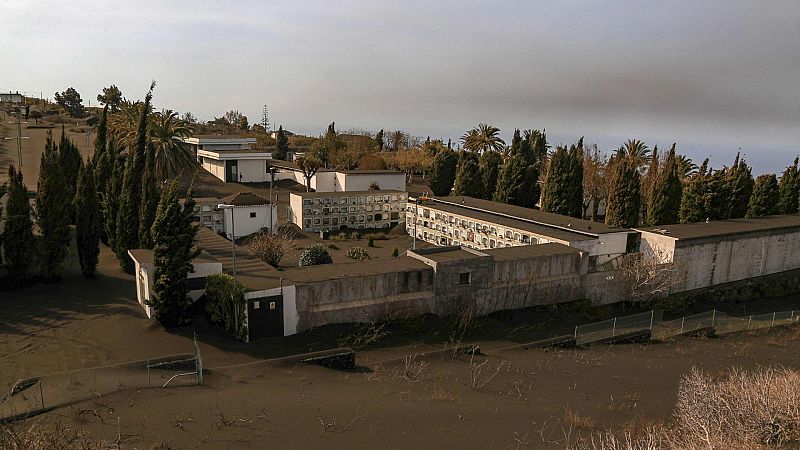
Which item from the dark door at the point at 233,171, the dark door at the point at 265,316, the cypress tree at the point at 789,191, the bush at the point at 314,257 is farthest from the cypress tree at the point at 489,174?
the dark door at the point at 265,316

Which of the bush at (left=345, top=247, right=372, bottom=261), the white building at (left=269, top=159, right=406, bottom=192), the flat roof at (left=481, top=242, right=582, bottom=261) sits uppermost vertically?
the white building at (left=269, top=159, right=406, bottom=192)

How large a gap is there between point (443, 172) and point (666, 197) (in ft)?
89.1

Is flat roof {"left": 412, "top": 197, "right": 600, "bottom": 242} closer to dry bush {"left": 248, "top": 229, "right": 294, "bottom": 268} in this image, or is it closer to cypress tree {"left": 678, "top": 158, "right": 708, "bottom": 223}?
dry bush {"left": 248, "top": 229, "right": 294, "bottom": 268}

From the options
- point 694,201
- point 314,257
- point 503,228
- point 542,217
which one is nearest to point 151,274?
point 314,257

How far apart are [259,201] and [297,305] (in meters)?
22.6

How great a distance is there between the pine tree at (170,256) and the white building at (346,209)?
25665mm

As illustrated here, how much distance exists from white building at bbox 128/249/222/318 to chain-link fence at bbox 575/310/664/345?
714 inches

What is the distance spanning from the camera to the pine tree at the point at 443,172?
225 feet

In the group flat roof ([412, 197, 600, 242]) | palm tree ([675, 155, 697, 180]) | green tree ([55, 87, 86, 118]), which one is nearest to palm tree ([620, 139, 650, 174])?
palm tree ([675, 155, 697, 180])

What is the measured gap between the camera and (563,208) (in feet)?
173

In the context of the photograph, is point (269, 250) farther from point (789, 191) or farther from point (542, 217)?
point (789, 191)

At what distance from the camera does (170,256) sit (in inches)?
920

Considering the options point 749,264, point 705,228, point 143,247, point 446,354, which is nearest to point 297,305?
point 446,354

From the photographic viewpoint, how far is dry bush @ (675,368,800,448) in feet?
44.0
